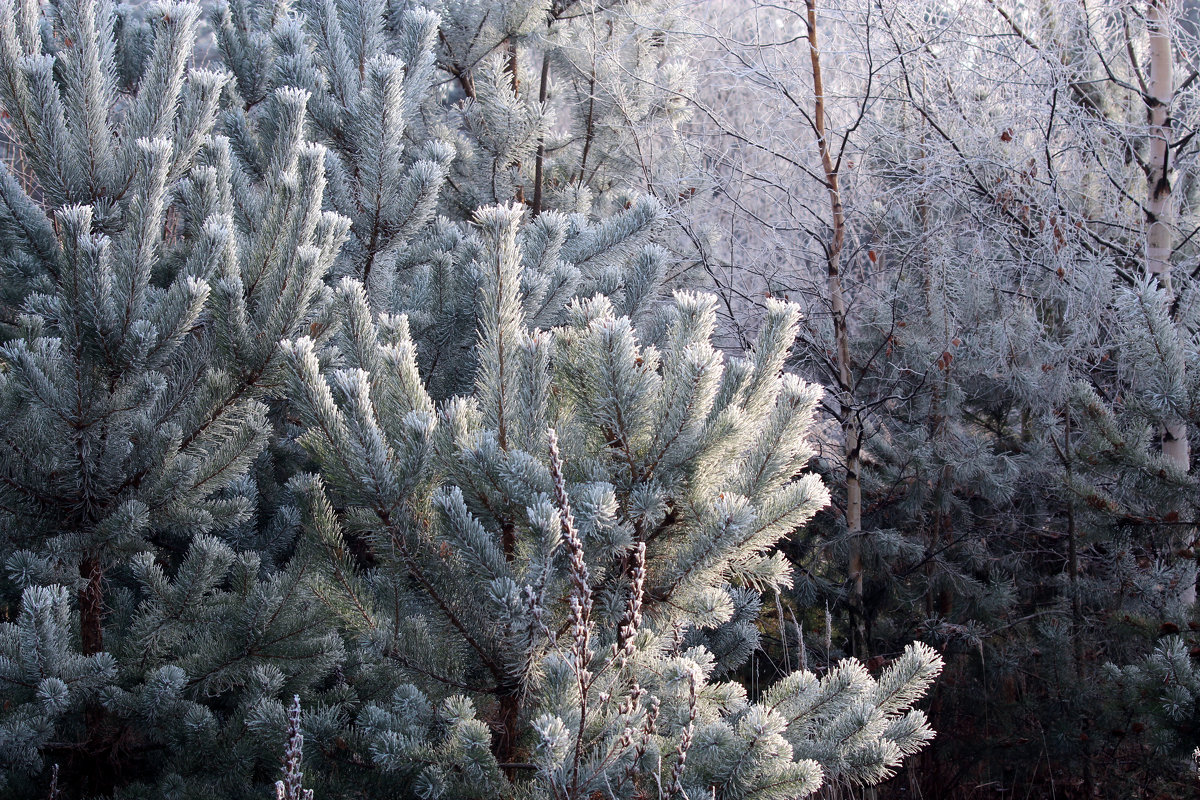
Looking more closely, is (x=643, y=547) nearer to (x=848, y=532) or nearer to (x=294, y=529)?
(x=294, y=529)

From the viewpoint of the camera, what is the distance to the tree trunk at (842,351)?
391 centimetres

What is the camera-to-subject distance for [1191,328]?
392cm

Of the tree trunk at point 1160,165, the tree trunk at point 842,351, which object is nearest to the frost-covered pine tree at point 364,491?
the tree trunk at point 842,351

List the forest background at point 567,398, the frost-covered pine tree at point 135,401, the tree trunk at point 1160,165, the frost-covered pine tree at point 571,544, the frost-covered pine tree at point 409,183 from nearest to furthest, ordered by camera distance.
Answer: the frost-covered pine tree at point 571,544
the forest background at point 567,398
the frost-covered pine tree at point 135,401
the frost-covered pine tree at point 409,183
the tree trunk at point 1160,165

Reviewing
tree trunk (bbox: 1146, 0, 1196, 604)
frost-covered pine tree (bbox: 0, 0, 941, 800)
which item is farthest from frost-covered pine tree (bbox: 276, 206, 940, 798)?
tree trunk (bbox: 1146, 0, 1196, 604)

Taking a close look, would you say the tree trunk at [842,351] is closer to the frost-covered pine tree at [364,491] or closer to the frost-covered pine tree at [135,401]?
the frost-covered pine tree at [364,491]

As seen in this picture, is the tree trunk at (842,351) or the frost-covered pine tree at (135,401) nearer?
the frost-covered pine tree at (135,401)

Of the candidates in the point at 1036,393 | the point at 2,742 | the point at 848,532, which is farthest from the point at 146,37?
the point at 1036,393

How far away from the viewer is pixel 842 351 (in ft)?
13.3

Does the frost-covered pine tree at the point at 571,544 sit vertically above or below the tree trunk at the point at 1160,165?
below

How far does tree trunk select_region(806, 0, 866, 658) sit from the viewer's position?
3914 millimetres

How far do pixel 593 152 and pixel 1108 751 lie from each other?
14.1 feet

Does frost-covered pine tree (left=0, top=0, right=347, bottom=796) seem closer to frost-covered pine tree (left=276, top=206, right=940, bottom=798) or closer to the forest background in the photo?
the forest background


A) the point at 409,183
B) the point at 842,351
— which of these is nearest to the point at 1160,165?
the point at 842,351
